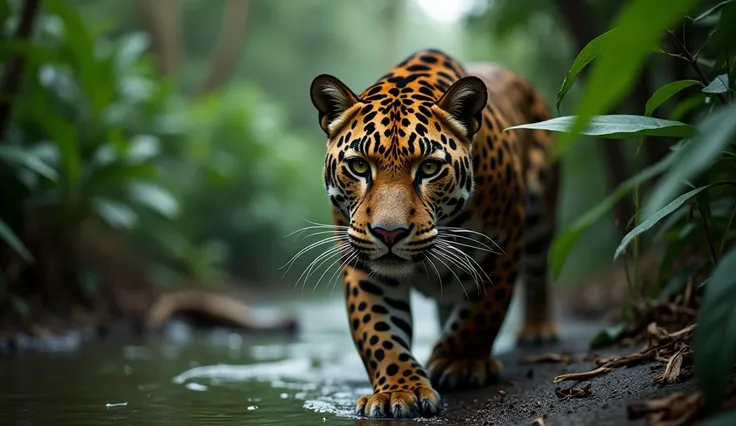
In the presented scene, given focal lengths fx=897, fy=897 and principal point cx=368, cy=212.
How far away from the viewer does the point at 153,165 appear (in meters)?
7.85

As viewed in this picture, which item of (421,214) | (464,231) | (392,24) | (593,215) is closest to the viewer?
(593,215)

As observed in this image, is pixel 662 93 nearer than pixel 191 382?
Yes

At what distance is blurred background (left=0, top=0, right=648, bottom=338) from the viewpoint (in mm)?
7031

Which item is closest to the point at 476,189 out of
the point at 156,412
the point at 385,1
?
the point at 156,412

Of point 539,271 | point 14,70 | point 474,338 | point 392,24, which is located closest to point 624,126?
point 474,338

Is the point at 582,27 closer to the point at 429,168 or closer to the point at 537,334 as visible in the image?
the point at 537,334

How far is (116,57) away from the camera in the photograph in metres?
8.35

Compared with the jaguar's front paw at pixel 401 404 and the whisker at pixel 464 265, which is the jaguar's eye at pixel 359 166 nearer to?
the whisker at pixel 464 265

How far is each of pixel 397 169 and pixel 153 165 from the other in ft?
15.8

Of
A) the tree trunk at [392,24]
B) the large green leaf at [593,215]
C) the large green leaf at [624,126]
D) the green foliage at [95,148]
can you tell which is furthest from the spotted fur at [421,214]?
the tree trunk at [392,24]

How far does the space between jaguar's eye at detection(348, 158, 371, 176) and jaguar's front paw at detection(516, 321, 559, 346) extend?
2.80 metres

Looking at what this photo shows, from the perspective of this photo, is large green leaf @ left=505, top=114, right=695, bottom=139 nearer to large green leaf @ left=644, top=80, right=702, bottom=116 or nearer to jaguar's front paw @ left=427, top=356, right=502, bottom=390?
large green leaf @ left=644, top=80, right=702, bottom=116

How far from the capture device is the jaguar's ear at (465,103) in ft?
12.2

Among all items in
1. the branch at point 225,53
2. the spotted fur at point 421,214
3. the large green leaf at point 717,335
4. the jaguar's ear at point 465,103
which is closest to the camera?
the large green leaf at point 717,335
